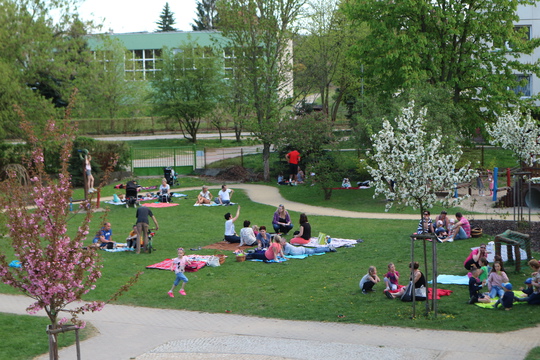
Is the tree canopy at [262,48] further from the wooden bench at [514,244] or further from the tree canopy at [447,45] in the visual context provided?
the wooden bench at [514,244]

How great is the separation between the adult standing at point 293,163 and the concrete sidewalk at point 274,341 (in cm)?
2089

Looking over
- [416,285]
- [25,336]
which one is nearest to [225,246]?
[416,285]

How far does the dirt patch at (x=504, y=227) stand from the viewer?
21531 millimetres

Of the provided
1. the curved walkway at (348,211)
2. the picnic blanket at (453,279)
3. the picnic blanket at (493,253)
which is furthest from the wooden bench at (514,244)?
the curved walkway at (348,211)

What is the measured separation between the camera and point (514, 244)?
17.0 m

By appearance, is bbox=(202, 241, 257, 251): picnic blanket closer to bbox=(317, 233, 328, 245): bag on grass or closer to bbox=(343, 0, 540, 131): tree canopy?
bbox=(317, 233, 328, 245): bag on grass

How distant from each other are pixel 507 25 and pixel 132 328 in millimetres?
27645

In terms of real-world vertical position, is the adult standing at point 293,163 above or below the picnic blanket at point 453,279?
above

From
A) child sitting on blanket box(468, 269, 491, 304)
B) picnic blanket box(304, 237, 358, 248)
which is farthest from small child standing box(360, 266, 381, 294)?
picnic blanket box(304, 237, 358, 248)

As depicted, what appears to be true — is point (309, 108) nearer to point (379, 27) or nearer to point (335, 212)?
point (379, 27)

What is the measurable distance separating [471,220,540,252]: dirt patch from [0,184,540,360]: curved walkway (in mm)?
9303

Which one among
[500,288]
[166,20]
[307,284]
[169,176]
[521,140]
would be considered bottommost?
[307,284]

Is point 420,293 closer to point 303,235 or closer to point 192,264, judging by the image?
point 192,264

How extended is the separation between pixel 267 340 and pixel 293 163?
2263 cm
